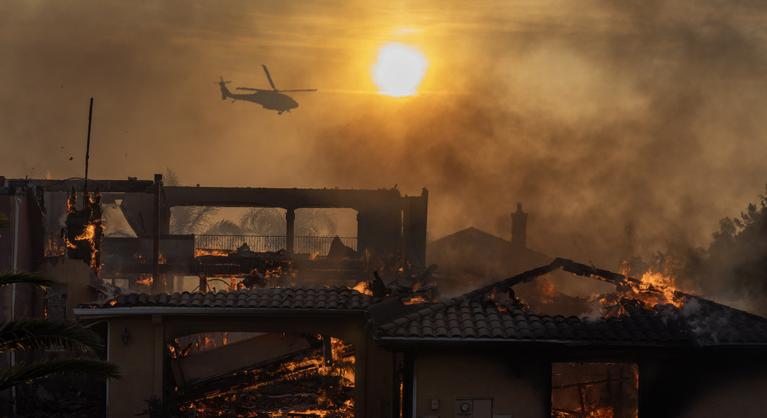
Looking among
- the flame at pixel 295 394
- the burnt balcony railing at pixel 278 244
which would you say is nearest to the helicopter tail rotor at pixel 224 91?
the burnt balcony railing at pixel 278 244

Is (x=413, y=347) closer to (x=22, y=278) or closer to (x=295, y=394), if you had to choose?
(x=22, y=278)

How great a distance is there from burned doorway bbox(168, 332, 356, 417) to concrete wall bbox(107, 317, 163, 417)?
1.12m

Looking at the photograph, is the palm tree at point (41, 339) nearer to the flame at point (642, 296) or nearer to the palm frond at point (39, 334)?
the palm frond at point (39, 334)

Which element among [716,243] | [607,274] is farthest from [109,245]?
[607,274]

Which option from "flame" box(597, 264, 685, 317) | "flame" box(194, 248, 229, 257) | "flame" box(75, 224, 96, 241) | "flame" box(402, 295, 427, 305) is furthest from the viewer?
"flame" box(194, 248, 229, 257)

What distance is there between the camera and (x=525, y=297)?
32.2 metres

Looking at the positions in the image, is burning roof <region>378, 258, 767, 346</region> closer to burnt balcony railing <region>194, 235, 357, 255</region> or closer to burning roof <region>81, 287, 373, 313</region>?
burning roof <region>81, 287, 373, 313</region>

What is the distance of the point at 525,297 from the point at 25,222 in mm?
14768

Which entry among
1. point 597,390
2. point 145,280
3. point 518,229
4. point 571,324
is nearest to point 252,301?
point 571,324

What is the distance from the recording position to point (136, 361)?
72.7ft

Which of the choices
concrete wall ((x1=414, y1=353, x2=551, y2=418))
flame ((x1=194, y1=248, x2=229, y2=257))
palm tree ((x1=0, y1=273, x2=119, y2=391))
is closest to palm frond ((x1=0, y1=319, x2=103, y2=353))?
palm tree ((x1=0, y1=273, x2=119, y2=391))

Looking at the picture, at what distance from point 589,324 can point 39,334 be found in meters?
9.66

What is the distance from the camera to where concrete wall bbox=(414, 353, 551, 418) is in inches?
723

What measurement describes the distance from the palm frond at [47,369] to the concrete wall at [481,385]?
22.5 feet
